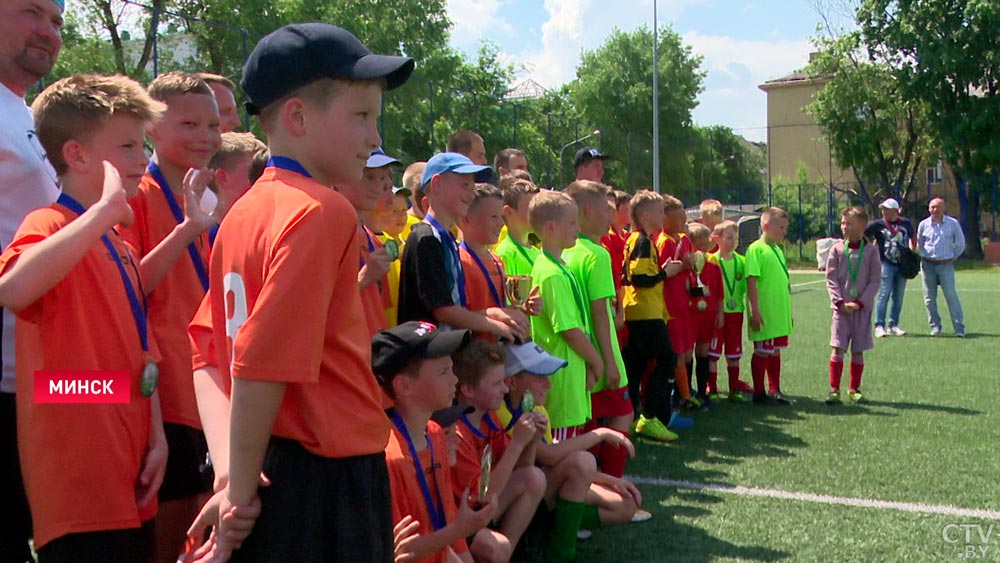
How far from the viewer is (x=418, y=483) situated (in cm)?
345

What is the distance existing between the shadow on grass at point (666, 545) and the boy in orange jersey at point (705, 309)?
12.7 feet

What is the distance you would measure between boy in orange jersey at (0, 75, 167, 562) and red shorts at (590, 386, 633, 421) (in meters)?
4.02

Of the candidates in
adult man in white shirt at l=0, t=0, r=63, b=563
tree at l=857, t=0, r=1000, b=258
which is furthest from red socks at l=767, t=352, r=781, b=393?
tree at l=857, t=0, r=1000, b=258

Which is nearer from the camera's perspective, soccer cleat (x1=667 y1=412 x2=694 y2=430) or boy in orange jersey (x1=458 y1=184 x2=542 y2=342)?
boy in orange jersey (x1=458 y1=184 x2=542 y2=342)

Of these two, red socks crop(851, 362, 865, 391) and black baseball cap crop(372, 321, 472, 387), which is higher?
black baseball cap crop(372, 321, 472, 387)

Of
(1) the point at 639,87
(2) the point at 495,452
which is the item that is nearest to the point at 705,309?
(2) the point at 495,452

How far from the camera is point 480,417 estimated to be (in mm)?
4383

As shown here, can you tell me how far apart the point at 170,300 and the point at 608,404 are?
3881mm

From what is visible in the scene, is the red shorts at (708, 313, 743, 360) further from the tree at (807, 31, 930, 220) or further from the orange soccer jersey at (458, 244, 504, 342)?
the tree at (807, 31, 930, 220)

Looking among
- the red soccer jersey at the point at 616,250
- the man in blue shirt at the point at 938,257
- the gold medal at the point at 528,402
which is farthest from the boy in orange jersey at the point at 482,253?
the man in blue shirt at the point at 938,257

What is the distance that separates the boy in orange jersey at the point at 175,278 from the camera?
285 cm

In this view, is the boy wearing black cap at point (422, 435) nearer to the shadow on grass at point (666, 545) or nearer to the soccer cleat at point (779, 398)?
the shadow on grass at point (666, 545)

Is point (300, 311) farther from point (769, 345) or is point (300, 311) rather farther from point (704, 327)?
point (769, 345)

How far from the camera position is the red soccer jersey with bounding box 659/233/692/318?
8.50 meters
